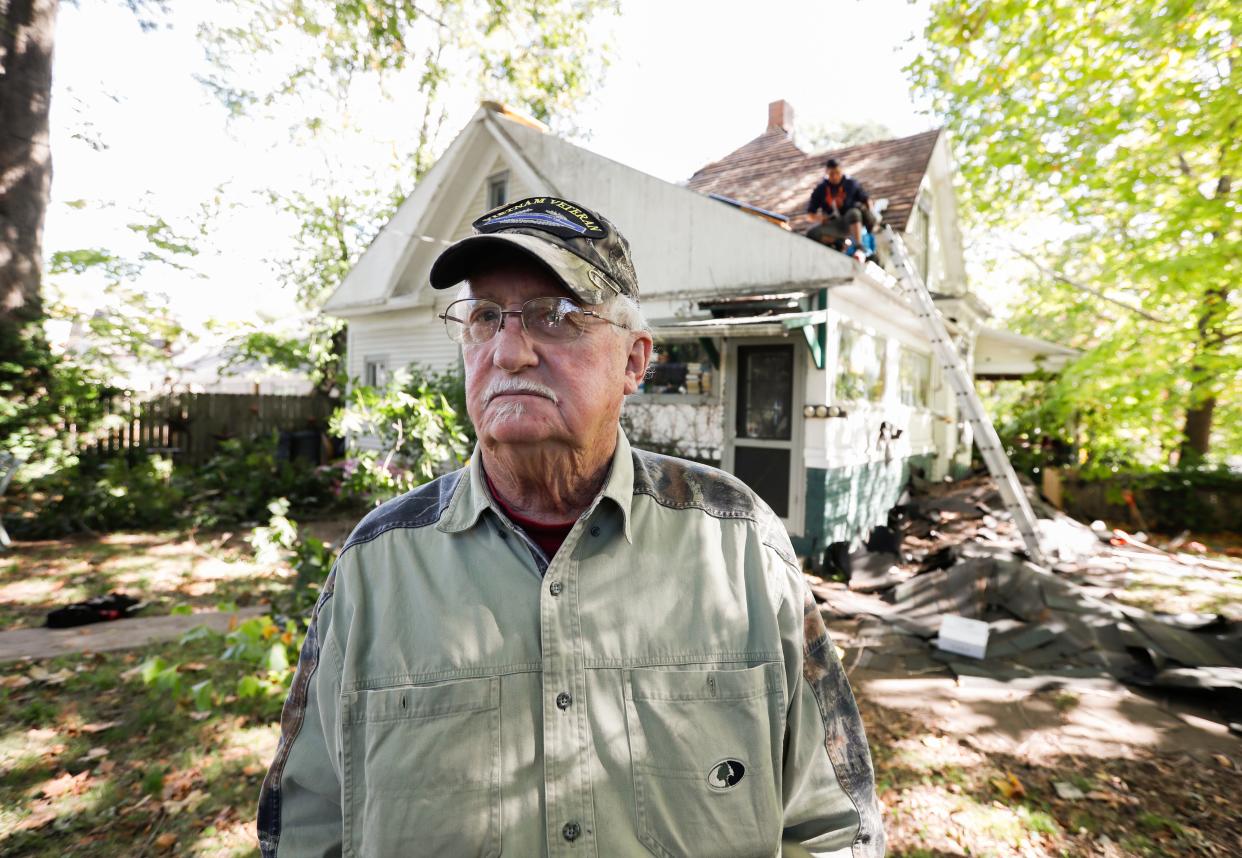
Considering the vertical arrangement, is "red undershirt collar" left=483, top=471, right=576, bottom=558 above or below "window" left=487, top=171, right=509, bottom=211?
below

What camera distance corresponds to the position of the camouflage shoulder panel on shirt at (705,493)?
171cm

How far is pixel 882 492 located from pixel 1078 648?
5114 mm

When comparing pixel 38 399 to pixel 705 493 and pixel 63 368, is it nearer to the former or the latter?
pixel 63 368

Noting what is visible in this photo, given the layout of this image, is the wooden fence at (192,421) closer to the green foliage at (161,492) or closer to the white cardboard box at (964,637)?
the green foliage at (161,492)

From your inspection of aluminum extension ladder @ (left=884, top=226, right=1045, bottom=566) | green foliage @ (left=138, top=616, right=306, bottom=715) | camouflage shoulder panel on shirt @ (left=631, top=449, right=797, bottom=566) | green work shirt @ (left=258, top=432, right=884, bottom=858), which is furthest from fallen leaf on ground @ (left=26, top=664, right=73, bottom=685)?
aluminum extension ladder @ (left=884, top=226, right=1045, bottom=566)

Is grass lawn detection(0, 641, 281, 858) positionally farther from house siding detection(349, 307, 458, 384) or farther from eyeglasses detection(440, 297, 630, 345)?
house siding detection(349, 307, 458, 384)

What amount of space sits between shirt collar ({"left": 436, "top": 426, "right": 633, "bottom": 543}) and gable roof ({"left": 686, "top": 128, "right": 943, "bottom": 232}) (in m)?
9.72

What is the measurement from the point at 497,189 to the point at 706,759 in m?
12.0

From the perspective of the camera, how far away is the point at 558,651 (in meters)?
1.43

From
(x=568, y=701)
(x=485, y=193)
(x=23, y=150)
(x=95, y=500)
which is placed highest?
(x=485, y=193)

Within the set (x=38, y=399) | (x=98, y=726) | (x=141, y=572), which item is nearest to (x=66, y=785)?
(x=98, y=726)

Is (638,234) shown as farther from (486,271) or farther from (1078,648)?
(486,271)

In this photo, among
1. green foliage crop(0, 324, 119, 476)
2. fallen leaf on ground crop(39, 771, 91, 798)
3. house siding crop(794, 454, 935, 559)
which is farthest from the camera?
green foliage crop(0, 324, 119, 476)

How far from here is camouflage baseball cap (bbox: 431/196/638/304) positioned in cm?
150
